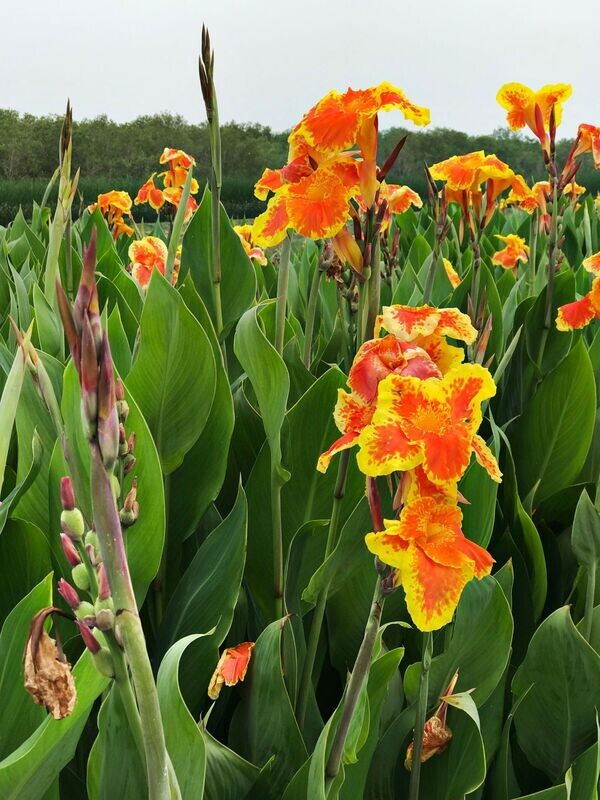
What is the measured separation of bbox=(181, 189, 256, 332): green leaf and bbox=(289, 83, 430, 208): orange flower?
1.71ft

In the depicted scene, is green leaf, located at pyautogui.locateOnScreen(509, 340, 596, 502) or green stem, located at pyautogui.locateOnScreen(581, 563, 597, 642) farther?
green leaf, located at pyautogui.locateOnScreen(509, 340, 596, 502)

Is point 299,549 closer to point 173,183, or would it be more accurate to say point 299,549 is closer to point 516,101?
point 516,101

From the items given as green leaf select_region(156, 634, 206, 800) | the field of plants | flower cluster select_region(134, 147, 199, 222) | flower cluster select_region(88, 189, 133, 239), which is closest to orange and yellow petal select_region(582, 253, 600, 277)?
the field of plants

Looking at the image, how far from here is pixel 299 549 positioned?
81cm

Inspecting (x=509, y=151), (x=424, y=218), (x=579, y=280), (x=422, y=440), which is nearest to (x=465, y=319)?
(x=422, y=440)

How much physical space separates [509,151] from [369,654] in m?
9.69

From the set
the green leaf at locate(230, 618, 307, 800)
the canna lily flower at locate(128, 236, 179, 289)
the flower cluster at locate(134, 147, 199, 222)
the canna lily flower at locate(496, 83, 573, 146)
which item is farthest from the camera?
the flower cluster at locate(134, 147, 199, 222)

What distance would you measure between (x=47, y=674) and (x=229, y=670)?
34 cm

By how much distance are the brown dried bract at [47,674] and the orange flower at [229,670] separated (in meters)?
0.32

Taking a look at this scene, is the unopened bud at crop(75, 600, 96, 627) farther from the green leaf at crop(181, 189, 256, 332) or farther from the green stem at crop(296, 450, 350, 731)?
the green leaf at crop(181, 189, 256, 332)

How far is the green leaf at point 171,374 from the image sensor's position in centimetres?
78

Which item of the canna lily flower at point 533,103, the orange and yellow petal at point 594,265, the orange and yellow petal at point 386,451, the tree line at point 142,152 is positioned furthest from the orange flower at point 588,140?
the tree line at point 142,152

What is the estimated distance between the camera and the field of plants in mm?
393

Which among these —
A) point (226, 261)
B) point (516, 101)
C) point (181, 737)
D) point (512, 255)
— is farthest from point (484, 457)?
point (512, 255)
